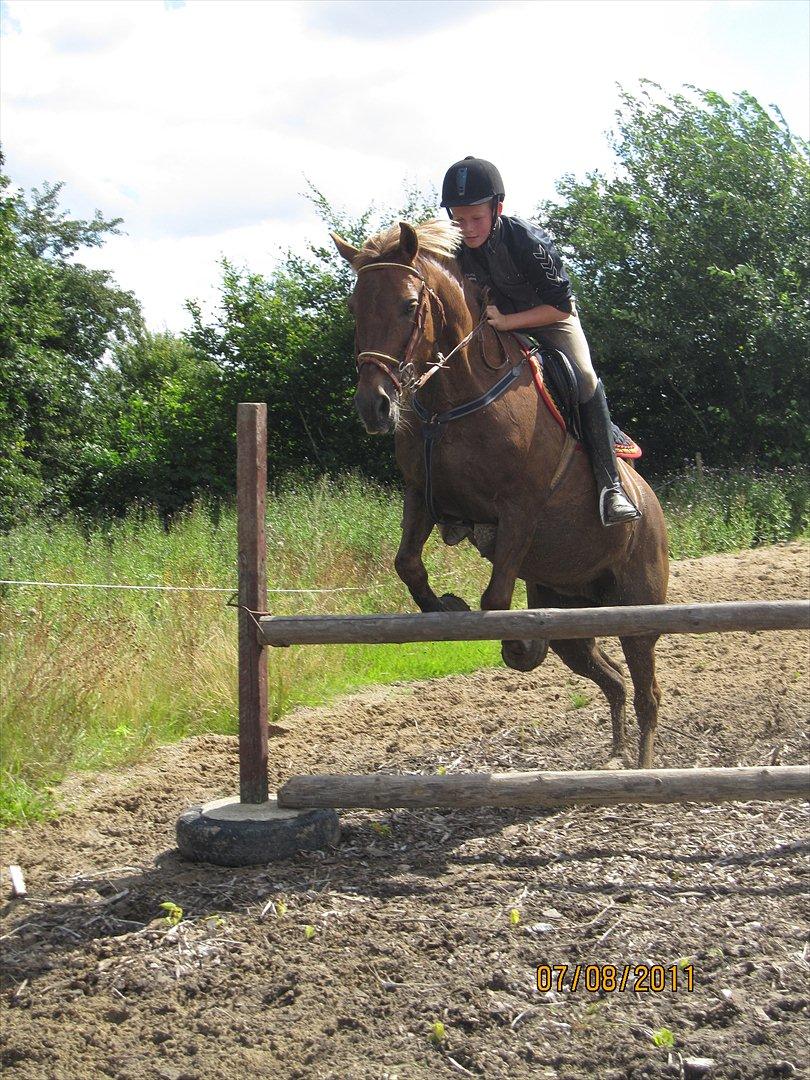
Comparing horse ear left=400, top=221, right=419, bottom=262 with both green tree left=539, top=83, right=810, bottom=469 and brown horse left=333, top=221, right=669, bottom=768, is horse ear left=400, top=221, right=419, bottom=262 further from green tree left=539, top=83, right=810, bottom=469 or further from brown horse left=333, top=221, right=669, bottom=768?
green tree left=539, top=83, right=810, bottom=469

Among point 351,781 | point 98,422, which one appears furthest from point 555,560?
point 98,422

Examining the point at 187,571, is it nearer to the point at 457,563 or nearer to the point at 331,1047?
the point at 457,563

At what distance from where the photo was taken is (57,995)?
3457 millimetres

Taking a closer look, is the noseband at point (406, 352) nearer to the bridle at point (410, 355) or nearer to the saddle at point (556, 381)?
the bridle at point (410, 355)

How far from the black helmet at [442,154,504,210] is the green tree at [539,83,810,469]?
13.5 m

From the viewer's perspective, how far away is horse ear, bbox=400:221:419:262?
4379 millimetres

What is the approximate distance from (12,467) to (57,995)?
48.2 feet

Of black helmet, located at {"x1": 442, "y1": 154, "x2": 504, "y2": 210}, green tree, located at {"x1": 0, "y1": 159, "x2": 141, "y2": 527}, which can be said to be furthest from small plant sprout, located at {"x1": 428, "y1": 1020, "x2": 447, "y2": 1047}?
green tree, located at {"x1": 0, "y1": 159, "x2": 141, "y2": 527}

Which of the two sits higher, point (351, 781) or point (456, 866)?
point (351, 781)

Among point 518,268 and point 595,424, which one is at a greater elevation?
point 518,268

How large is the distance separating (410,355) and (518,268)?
39.2 inches

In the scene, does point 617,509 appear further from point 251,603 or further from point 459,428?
point 251,603

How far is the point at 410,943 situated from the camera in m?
3.75
